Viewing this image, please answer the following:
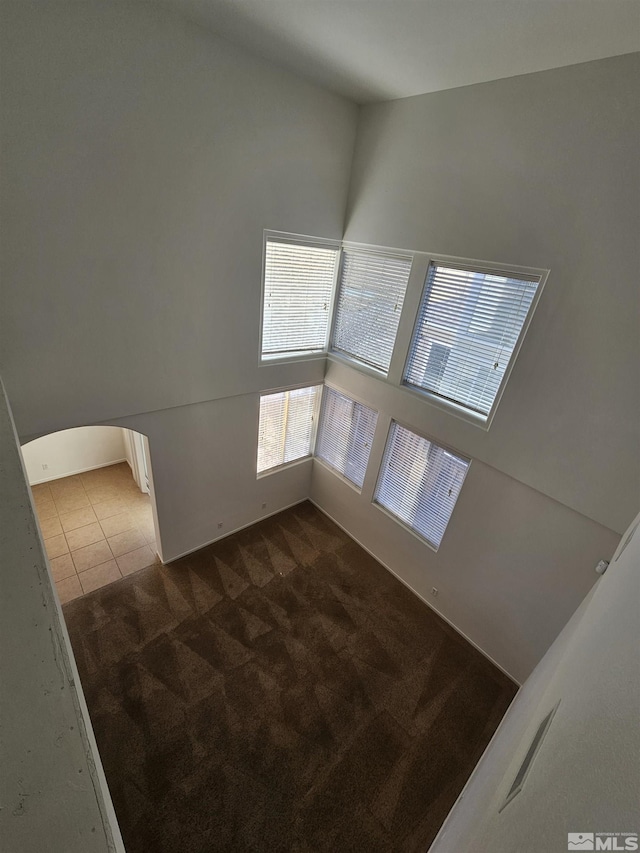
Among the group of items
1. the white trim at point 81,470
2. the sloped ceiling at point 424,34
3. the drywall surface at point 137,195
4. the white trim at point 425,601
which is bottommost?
the white trim at point 81,470

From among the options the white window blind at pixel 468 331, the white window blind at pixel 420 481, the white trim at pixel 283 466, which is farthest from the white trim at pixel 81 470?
the white window blind at pixel 468 331

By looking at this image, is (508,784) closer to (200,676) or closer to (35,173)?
(200,676)

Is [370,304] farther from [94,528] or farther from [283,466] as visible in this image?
[94,528]

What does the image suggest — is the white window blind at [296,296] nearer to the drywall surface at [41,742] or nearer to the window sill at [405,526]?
the window sill at [405,526]

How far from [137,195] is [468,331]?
3481 mm

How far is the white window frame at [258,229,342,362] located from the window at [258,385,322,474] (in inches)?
21.2

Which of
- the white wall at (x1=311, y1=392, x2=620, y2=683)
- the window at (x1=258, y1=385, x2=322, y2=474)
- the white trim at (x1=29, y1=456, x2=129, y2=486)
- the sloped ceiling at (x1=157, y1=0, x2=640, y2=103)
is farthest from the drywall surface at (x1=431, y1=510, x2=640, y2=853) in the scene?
the white trim at (x1=29, y1=456, x2=129, y2=486)

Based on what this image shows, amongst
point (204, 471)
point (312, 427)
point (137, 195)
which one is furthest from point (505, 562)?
point (137, 195)

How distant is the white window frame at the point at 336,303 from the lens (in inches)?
170

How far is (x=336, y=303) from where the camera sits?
5.39 metres

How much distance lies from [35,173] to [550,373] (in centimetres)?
454

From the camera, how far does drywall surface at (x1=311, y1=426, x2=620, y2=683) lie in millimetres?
3467

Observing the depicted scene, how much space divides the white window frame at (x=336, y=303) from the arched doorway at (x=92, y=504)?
3014mm

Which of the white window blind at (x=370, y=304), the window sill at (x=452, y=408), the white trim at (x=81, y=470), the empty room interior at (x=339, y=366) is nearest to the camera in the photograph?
the empty room interior at (x=339, y=366)
